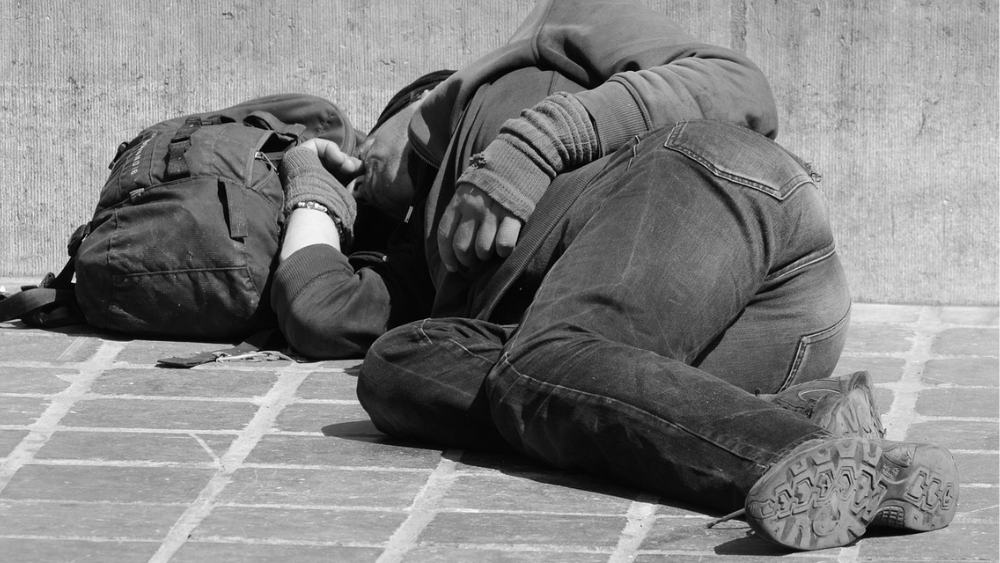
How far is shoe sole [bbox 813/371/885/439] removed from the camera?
2359 millimetres

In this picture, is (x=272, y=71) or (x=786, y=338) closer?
(x=786, y=338)

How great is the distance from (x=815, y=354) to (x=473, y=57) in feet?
6.64

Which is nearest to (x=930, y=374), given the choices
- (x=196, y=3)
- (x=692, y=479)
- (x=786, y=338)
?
(x=786, y=338)

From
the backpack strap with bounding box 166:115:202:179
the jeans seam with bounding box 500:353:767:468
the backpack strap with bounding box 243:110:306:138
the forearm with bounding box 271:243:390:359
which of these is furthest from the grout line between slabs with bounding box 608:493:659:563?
the backpack strap with bounding box 243:110:306:138

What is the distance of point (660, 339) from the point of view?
2.42 m

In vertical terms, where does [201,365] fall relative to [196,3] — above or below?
below

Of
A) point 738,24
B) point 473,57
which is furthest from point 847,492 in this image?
point 473,57

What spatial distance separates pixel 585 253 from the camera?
2471mm

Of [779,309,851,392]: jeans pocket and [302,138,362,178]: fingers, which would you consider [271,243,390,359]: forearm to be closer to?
[302,138,362,178]: fingers

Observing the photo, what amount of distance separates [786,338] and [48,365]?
1.86 metres

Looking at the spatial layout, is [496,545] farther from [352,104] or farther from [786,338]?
[352,104]

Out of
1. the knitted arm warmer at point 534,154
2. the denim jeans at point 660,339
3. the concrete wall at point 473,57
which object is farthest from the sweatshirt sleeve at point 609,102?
the concrete wall at point 473,57

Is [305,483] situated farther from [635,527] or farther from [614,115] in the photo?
[614,115]

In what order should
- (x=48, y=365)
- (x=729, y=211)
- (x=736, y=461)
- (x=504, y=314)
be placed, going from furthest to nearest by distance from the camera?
(x=48, y=365), (x=504, y=314), (x=729, y=211), (x=736, y=461)
